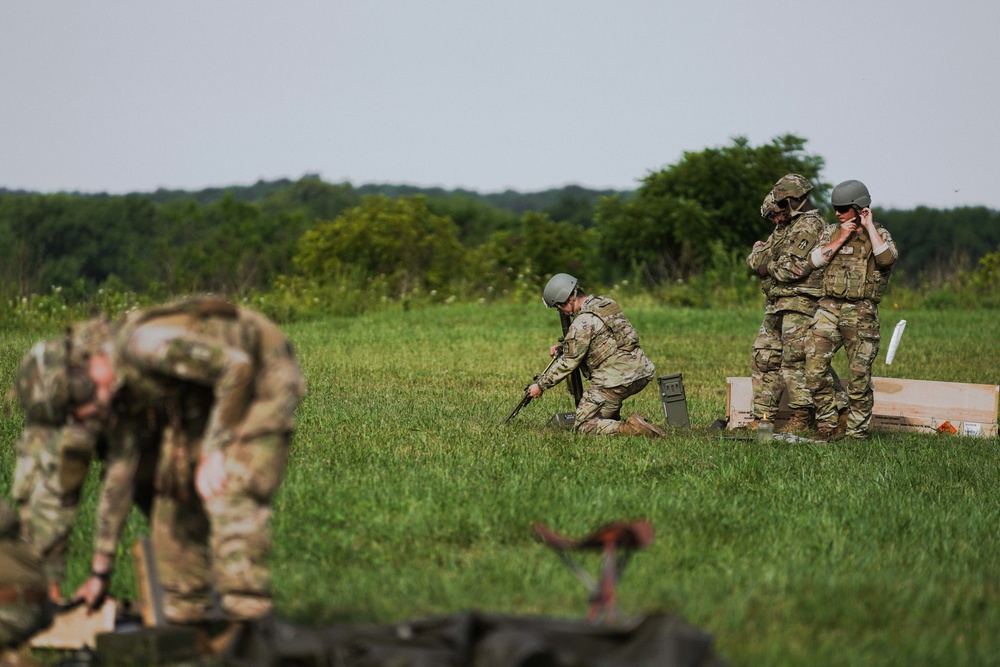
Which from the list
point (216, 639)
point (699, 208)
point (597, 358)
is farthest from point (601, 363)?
point (699, 208)

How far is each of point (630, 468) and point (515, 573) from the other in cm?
326

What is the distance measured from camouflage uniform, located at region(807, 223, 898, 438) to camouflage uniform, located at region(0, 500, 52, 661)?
26.6ft

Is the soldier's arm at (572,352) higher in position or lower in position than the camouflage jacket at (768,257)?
lower

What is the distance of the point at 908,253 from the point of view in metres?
99.6

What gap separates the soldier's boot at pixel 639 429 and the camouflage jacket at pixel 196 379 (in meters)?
6.72

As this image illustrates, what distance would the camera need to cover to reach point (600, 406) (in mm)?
11656

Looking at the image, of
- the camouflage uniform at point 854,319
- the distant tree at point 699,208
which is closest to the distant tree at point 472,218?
the distant tree at point 699,208

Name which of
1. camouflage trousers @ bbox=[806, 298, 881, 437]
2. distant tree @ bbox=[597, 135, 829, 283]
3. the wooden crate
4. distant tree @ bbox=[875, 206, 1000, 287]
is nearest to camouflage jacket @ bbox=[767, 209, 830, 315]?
camouflage trousers @ bbox=[806, 298, 881, 437]

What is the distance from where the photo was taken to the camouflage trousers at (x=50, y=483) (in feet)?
16.5

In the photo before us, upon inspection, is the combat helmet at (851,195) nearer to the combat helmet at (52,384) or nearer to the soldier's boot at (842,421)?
the soldier's boot at (842,421)

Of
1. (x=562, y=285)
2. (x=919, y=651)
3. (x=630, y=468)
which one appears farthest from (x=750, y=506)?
(x=562, y=285)

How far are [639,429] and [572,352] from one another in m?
1.04

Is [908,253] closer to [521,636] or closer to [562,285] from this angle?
[562,285]

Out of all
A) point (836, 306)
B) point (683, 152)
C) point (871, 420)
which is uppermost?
point (683, 152)
